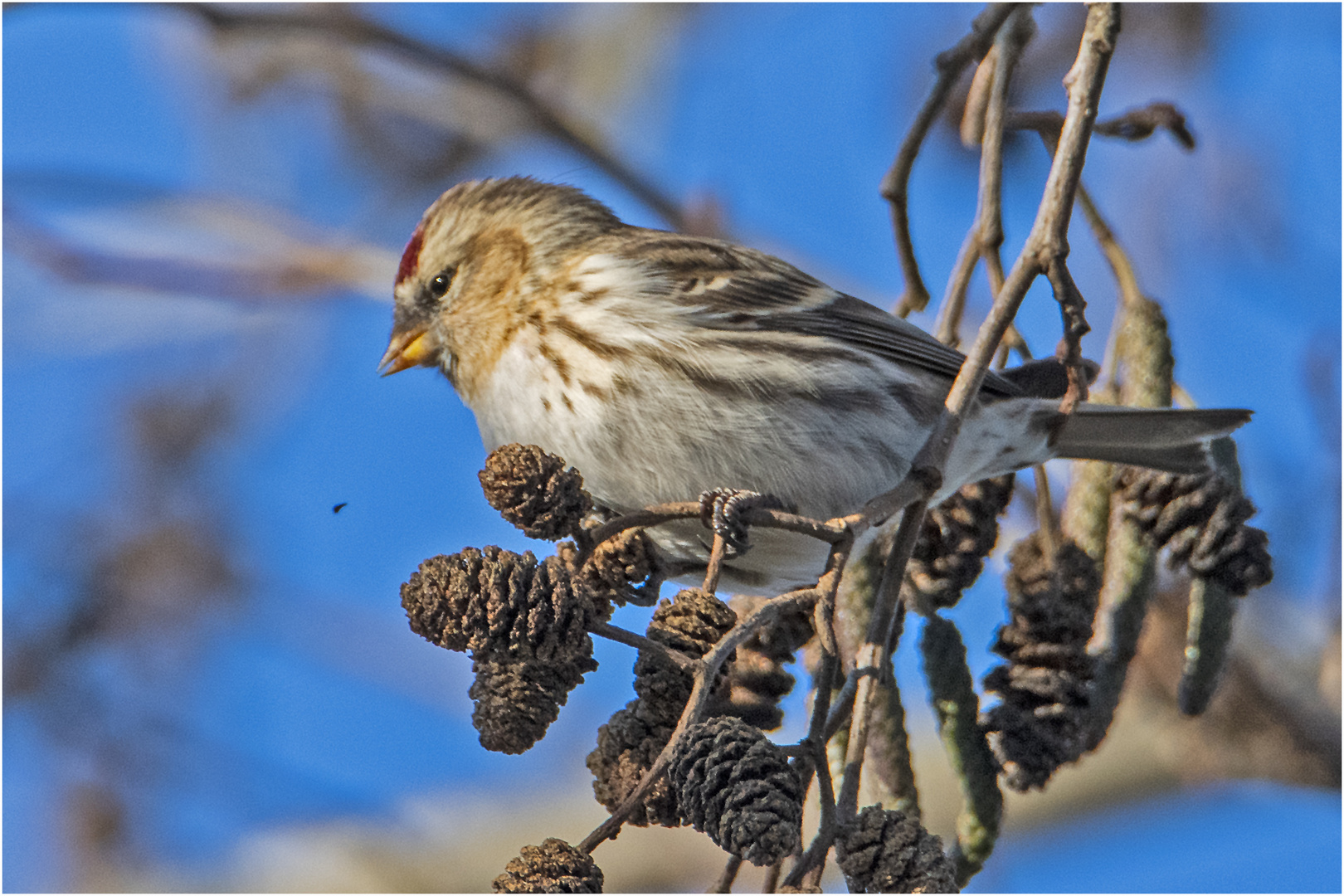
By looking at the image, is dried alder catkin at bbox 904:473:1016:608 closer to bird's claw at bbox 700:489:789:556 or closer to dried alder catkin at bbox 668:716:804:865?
bird's claw at bbox 700:489:789:556

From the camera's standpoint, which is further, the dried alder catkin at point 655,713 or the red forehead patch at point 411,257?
the red forehead patch at point 411,257

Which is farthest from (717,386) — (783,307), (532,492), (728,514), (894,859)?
(894,859)

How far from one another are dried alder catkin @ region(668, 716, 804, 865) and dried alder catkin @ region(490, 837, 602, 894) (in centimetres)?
10

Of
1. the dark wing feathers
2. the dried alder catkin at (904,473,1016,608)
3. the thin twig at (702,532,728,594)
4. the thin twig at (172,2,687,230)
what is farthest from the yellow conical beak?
the thin twig at (702,532,728,594)

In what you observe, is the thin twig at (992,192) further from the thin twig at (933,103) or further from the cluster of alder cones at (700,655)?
the cluster of alder cones at (700,655)

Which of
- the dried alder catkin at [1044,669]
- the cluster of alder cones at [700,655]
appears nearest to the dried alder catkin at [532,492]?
the cluster of alder cones at [700,655]

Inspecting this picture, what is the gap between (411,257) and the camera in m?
2.47

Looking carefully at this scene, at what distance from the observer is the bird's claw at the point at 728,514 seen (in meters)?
1.48

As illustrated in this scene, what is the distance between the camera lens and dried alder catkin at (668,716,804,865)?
115 cm

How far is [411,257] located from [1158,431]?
1.34 m

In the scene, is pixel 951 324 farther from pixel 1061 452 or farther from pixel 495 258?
pixel 495 258

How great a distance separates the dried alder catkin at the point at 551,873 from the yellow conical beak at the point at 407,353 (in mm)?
1362

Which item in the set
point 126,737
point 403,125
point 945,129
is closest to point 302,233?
point 403,125

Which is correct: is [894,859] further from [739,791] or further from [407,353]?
[407,353]
